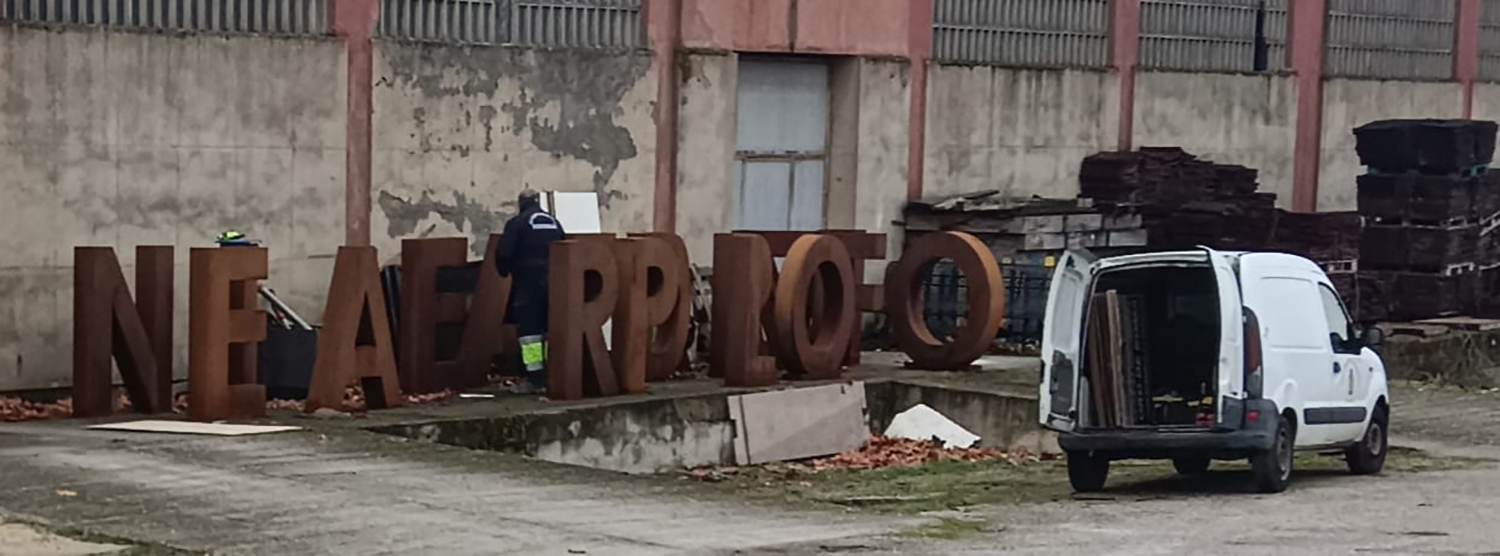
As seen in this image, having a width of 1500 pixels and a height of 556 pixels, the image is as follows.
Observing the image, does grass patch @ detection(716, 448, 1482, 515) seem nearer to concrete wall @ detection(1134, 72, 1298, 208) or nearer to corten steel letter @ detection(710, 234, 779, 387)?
corten steel letter @ detection(710, 234, 779, 387)

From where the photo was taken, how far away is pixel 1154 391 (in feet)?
54.9

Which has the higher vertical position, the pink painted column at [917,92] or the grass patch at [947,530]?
the pink painted column at [917,92]

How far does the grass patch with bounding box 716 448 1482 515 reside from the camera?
15.8m

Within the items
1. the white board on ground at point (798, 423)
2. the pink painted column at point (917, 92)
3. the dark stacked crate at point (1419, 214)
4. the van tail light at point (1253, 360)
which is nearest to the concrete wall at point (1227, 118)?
the dark stacked crate at point (1419, 214)

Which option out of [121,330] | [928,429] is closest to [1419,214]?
[928,429]

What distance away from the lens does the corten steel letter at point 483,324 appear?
20406mm

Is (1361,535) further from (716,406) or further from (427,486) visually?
(716,406)

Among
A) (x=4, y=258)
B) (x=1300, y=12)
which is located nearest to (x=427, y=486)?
(x=4, y=258)

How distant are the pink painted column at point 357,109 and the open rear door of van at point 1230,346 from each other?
822cm

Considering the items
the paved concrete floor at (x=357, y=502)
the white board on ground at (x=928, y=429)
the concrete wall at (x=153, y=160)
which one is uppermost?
the concrete wall at (x=153, y=160)

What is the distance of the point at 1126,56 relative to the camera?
2914 cm

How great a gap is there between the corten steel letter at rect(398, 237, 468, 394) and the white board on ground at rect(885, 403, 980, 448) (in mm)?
3997

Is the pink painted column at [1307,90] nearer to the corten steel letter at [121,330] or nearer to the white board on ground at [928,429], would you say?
the white board on ground at [928,429]

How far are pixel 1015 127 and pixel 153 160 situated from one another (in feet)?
36.6
